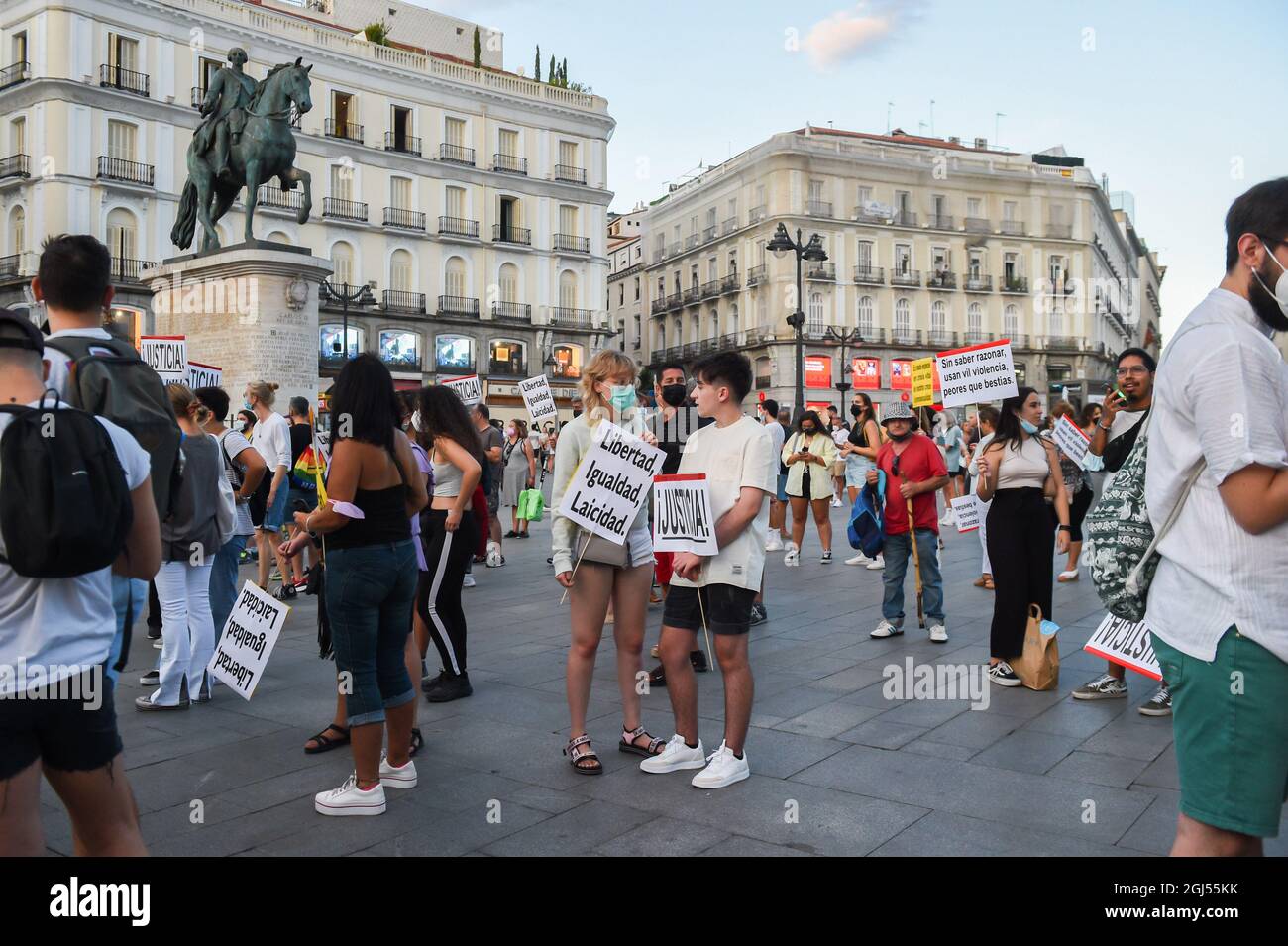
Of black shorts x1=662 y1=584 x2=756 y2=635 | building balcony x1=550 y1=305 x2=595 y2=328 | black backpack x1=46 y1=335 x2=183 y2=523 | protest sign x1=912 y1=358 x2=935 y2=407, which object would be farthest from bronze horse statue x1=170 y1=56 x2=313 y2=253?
building balcony x1=550 y1=305 x2=595 y2=328

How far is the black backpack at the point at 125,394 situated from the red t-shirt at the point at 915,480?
554 centimetres

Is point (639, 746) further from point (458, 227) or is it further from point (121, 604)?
point (458, 227)

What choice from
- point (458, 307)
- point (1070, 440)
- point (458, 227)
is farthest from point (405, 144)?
point (1070, 440)

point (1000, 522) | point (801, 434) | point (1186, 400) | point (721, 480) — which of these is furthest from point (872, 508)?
point (1186, 400)

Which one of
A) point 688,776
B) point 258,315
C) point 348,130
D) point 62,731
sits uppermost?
point 348,130

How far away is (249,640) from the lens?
5355mm

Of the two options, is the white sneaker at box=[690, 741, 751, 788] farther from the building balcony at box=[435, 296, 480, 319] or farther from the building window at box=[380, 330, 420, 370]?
the building balcony at box=[435, 296, 480, 319]

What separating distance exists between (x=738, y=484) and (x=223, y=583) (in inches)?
142

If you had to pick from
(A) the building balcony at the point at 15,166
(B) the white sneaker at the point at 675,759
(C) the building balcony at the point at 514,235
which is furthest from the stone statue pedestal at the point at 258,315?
(C) the building balcony at the point at 514,235

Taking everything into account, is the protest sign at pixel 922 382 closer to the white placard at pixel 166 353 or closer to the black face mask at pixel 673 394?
the black face mask at pixel 673 394

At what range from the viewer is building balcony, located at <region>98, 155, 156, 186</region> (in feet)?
122

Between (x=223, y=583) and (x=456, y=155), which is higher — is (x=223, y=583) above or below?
below

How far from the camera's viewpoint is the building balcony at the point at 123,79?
121 feet
